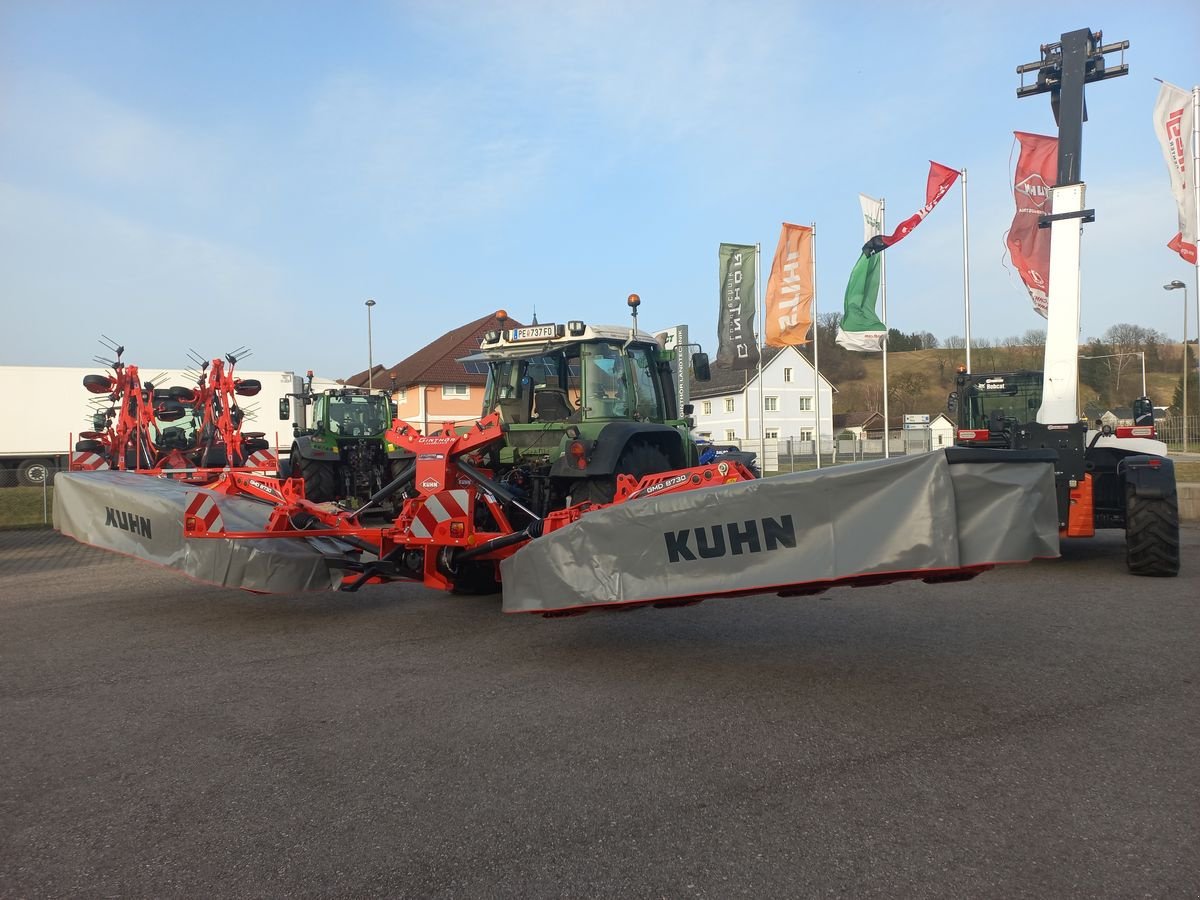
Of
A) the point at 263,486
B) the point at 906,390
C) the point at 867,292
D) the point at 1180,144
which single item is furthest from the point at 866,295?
the point at 906,390

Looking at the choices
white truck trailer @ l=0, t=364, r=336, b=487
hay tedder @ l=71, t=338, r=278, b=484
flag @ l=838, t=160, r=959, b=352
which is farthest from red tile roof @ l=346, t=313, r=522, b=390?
hay tedder @ l=71, t=338, r=278, b=484

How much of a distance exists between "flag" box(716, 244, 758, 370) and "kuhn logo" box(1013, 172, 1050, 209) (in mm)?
7619

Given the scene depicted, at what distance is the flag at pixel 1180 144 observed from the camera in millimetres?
14766

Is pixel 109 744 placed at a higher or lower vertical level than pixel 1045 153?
lower

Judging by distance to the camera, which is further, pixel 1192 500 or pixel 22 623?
pixel 1192 500

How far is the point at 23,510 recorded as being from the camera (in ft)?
57.9

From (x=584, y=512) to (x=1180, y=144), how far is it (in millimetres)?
14600

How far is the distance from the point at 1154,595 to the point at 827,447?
33.1m

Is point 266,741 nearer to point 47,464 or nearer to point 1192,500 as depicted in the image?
point 1192,500

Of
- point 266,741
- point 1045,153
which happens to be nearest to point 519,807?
point 266,741

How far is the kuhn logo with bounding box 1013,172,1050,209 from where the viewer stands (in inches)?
723

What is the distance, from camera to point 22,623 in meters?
6.97

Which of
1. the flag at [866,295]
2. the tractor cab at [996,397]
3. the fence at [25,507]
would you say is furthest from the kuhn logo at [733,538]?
the flag at [866,295]

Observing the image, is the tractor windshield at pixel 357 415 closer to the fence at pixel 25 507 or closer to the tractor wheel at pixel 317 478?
the tractor wheel at pixel 317 478
